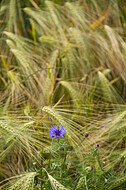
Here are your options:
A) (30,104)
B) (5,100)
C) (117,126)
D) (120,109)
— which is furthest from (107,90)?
(5,100)

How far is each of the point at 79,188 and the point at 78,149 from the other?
6.6 inches

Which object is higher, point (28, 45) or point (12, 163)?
point (28, 45)

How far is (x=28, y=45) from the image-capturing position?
1.71 metres

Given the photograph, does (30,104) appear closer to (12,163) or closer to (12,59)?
(12,163)

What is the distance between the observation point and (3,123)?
0.99 m

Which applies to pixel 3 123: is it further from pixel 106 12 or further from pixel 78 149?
pixel 106 12

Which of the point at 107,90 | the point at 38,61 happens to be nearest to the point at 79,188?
the point at 107,90

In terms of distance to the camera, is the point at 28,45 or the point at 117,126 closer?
the point at 117,126

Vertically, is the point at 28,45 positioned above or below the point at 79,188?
above

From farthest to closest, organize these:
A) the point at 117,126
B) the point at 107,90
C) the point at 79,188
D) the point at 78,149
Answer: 1. the point at 107,90
2. the point at 117,126
3. the point at 78,149
4. the point at 79,188

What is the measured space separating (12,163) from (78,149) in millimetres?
318

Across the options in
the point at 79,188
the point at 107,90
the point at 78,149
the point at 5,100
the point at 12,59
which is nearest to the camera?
the point at 79,188

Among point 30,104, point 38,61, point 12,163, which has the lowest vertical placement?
point 12,163

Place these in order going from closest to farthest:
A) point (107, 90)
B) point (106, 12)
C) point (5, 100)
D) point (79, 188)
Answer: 1. point (79, 188)
2. point (5, 100)
3. point (107, 90)
4. point (106, 12)
